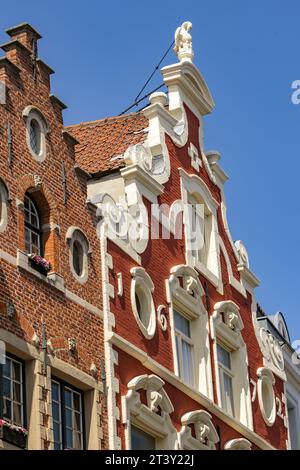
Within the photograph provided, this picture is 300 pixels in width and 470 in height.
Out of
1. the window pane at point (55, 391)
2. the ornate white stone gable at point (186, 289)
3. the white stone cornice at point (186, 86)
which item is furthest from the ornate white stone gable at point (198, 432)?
the white stone cornice at point (186, 86)

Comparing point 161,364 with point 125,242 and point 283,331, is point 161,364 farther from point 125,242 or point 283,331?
point 283,331

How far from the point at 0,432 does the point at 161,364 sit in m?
6.41

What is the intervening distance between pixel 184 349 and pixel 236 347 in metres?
2.89

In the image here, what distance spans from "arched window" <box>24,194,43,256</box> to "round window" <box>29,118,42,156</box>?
3.23ft

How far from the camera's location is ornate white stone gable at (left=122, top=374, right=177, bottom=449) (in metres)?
29.9

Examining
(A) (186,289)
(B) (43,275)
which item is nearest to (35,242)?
(B) (43,275)

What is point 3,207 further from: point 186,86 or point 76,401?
point 186,86

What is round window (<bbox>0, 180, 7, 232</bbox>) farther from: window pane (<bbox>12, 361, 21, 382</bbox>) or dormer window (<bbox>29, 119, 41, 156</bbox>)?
window pane (<bbox>12, 361, 21, 382</bbox>)

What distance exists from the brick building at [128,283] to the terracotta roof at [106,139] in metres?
0.06

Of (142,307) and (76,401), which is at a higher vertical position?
(142,307)

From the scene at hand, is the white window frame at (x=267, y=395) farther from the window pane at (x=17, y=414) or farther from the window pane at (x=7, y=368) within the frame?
the window pane at (x=7, y=368)

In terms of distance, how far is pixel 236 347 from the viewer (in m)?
36.4

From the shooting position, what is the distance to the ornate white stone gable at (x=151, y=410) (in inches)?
1178

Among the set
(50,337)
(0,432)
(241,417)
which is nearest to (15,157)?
(50,337)
